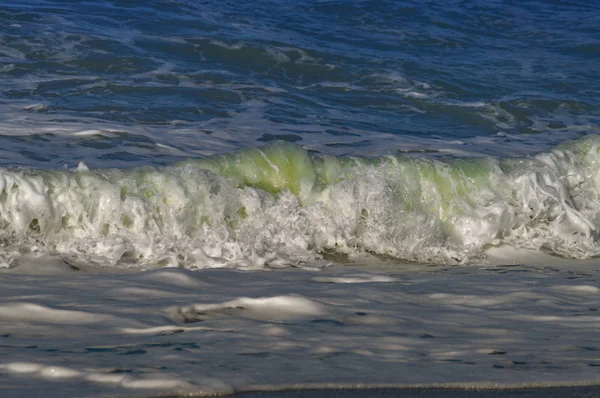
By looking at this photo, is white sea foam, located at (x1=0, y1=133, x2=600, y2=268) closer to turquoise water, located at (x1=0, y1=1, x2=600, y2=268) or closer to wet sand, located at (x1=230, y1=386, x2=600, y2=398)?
turquoise water, located at (x1=0, y1=1, x2=600, y2=268)

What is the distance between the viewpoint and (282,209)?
6.01 m

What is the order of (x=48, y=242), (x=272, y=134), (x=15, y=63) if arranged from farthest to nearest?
(x=15, y=63) < (x=272, y=134) < (x=48, y=242)

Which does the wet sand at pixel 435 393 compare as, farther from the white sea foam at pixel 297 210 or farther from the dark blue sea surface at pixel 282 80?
the dark blue sea surface at pixel 282 80

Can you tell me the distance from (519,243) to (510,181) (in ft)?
2.06

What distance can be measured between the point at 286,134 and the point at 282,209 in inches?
91.1

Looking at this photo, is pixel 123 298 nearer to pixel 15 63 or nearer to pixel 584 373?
pixel 584 373

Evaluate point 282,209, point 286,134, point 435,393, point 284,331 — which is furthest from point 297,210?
point 435,393

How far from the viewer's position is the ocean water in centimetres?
331

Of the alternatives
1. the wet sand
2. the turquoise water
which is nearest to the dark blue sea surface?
the turquoise water

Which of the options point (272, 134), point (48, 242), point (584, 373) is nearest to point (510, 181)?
point (272, 134)

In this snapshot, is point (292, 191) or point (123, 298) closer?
point (123, 298)

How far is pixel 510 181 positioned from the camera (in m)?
6.73

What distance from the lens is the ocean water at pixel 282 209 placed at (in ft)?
10.9

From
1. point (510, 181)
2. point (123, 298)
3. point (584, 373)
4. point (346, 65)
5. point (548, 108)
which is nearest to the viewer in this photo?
point (584, 373)
